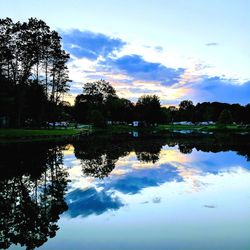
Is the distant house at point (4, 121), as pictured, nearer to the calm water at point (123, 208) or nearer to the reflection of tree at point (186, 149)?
the reflection of tree at point (186, 149)

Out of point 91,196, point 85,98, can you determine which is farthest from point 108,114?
point 91,196

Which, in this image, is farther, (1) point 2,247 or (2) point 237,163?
(2) point 237,163

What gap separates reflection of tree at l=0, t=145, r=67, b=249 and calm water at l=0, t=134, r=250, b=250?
27 mm

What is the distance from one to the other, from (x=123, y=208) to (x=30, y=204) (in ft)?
11.4

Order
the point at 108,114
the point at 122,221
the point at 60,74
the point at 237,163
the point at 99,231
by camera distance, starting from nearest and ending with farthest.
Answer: the point at 99,231
the point at 122,221
the point at 237,163
the point at 60,74
the point at 108,114

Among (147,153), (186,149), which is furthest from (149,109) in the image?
(147,153)

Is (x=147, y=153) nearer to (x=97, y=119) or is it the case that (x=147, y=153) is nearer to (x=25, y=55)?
(x=25, y=55)

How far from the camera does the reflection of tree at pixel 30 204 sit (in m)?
10.5

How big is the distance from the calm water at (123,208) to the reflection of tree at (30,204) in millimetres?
27

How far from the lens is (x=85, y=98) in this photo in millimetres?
154875

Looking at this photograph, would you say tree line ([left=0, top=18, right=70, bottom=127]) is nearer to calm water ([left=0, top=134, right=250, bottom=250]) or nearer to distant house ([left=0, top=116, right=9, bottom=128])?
distant house ([left=0, top=116, right=9, bottom=128])

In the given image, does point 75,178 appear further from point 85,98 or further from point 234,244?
point 85,98

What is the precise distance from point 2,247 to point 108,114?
128 m

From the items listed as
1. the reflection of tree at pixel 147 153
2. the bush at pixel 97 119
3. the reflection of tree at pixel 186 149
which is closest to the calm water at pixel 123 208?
the reflection of tree at pixel 147 153
